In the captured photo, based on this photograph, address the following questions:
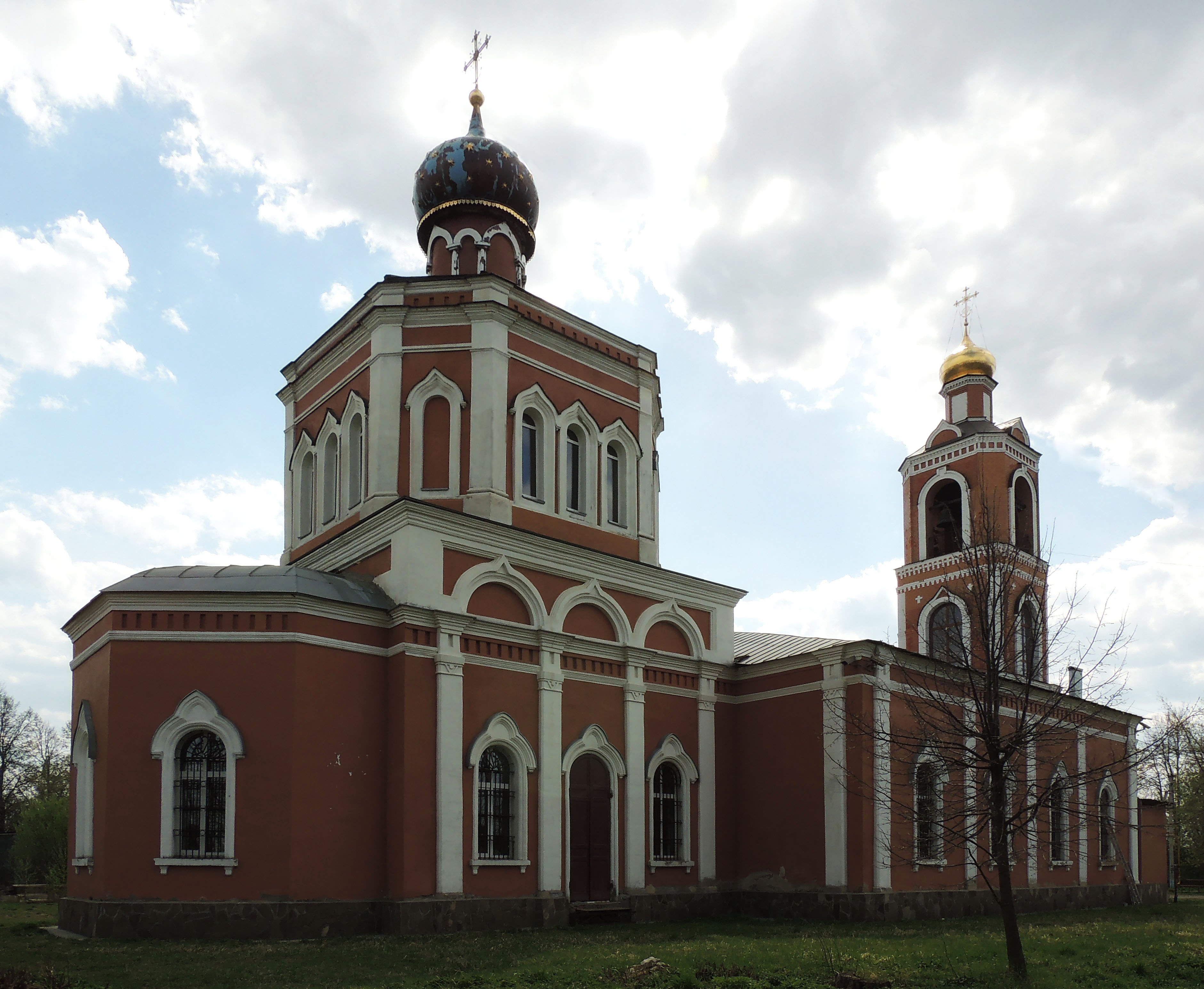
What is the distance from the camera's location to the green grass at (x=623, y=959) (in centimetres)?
1052

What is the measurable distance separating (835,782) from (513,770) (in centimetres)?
564

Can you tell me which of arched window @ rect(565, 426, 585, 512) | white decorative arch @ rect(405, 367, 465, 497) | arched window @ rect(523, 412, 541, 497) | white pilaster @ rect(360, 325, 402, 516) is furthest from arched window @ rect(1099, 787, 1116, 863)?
white pilaster @ rect(360, 325, 402, 516)

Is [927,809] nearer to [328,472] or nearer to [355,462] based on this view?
[355,462]

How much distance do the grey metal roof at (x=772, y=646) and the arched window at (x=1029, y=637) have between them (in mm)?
6341

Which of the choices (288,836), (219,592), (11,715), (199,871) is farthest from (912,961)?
(11,715)

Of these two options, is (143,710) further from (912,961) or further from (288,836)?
(912,961)

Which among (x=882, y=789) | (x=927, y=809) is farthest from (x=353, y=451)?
(x=927, y=809)

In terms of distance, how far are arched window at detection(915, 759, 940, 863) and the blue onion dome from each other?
12782 mm

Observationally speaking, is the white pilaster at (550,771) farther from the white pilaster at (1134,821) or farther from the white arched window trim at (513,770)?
the white pilaster at (1134,821)

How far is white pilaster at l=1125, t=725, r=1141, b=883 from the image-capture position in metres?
26.8

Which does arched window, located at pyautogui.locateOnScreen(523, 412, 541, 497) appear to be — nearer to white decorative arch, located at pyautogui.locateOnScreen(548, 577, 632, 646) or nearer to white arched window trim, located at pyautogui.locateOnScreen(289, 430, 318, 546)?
white decorative arch, located at pyautogui.locateOnScreen(548, 577, 632, 646)

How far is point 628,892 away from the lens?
59.3ft

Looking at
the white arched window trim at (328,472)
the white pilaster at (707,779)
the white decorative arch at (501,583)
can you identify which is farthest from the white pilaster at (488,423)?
the white pilaster at (707,779)

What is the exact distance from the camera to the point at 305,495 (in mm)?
20891
